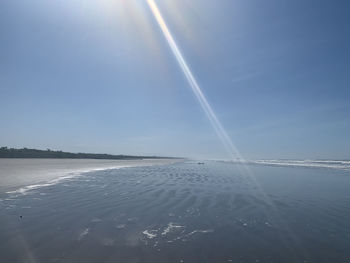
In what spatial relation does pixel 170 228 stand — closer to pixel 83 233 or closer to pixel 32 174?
pixel 83 233

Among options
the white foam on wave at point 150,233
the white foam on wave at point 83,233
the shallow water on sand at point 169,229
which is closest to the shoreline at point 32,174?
the shallow water on sand at point 169,229

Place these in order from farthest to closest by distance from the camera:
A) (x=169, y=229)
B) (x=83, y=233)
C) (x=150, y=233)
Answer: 1. (x=169, y=229)
2. (x=150, y=233)
3. (x=83, y=233)

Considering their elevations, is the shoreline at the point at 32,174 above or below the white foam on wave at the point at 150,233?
above

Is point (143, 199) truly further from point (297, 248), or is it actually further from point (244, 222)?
point (297, 248)

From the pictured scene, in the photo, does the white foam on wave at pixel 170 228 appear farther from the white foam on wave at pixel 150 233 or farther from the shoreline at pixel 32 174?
the shoreline at pixel 32 174

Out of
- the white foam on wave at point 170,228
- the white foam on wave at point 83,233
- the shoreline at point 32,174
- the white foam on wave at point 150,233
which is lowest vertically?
the white foam on wave at point 83,233

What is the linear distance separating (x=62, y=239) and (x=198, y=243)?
11.0ft

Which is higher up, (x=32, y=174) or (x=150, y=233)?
(x=32, y=174)

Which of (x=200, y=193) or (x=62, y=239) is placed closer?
(x=62, y=239)

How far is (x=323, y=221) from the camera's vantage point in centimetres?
874

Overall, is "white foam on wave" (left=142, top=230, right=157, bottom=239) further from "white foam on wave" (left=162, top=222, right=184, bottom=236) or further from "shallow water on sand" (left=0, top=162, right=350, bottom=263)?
"white foam on wave" (left=162, top=222, right=184, bottom=236)

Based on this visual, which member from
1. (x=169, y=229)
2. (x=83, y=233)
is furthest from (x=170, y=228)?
(x=83, y=233)

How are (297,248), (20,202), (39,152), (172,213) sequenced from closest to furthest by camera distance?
(297,248), (172,213), (20,202), (39,152)

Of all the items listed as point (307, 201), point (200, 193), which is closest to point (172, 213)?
point (200, 193)
